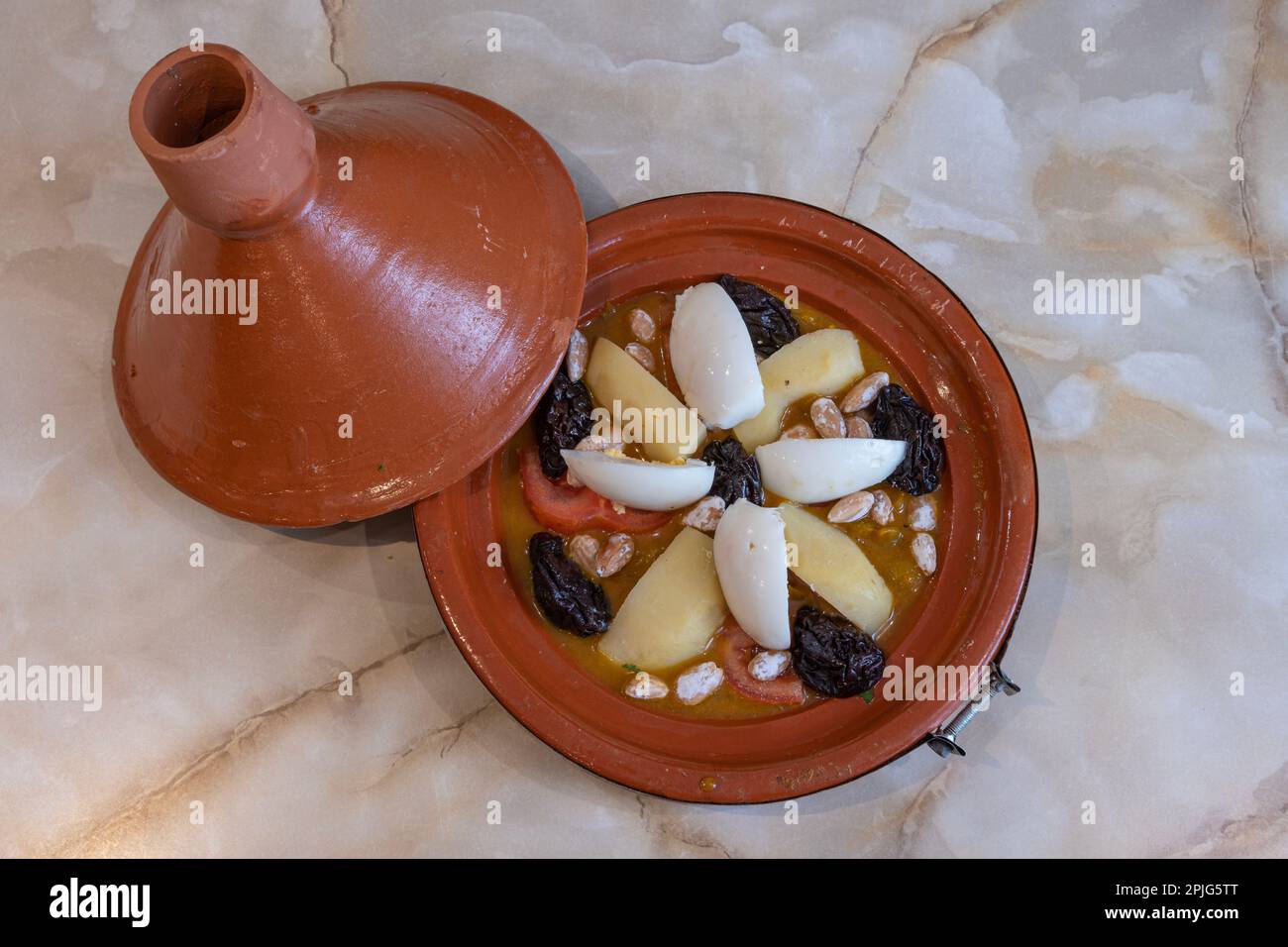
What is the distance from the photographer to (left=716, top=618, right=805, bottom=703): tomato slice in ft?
3.76

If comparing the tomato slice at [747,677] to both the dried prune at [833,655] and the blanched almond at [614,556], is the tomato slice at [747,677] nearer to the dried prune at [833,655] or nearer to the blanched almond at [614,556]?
the dried prune at [833,655]

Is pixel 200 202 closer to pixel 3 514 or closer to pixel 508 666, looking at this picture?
pixel 508 666

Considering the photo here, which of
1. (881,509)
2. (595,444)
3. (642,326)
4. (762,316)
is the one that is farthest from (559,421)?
(881,509)

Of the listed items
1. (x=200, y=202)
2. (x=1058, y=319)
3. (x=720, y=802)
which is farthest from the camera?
(x=1058, y=319)

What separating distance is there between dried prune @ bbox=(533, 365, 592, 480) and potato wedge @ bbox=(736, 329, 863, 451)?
0.17 m

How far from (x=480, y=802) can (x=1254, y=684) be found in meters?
0.93

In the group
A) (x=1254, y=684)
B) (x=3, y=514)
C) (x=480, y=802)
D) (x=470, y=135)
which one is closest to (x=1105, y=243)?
(x=1254, y=684)

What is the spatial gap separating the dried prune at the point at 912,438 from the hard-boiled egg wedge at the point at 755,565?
162mm

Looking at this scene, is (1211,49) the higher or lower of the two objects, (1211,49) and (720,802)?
the higher

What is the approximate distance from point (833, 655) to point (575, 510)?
32 centimetres

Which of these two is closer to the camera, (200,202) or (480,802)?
(200,202)

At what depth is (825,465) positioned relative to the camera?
1131mm

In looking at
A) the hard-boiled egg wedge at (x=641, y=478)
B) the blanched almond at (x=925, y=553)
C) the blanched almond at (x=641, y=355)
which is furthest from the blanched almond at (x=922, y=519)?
the blanched almond at (x=641, y=355)
